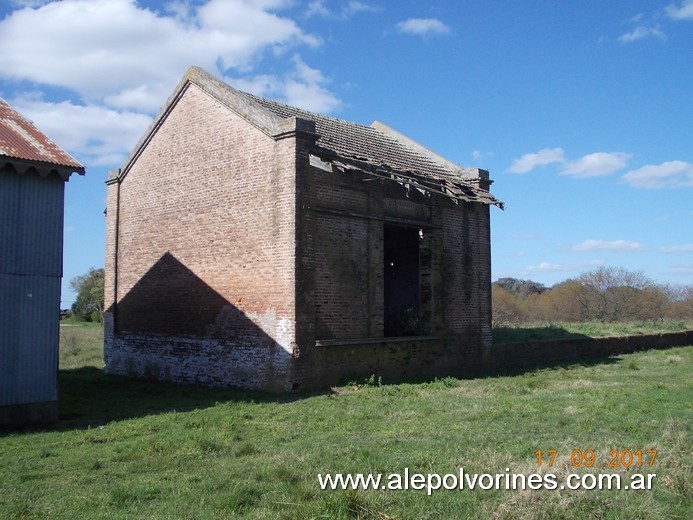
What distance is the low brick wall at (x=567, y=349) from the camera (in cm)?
2012

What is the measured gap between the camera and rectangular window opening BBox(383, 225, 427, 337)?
19.1 metres

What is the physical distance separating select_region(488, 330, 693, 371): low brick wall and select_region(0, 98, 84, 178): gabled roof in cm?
1362

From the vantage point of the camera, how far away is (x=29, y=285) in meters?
10.9

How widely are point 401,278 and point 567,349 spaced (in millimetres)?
7257

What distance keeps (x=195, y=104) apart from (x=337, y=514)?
1420 cm

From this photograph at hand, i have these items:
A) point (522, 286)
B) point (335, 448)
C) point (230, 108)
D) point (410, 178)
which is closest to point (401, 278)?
point (410, 178)

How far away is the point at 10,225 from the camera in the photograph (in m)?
10.7

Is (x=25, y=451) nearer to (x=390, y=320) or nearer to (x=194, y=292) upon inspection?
(x=194, y=292)

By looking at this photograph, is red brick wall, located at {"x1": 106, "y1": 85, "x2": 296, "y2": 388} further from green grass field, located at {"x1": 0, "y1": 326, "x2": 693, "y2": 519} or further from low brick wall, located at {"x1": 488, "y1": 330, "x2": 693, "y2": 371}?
low brick wall, located at {"x1": 488, "y1": 330, "x2": 693, "y2": 371}

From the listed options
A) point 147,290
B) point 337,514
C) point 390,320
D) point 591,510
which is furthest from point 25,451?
point 390,320

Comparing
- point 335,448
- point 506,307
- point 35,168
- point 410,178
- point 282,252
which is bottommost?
point 335,448

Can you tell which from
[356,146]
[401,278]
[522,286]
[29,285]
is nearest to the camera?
[29,285]

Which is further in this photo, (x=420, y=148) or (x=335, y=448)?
(x=420, y=148)

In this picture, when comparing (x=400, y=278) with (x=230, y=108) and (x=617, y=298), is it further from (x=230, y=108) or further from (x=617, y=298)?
(x=617, y=298)
